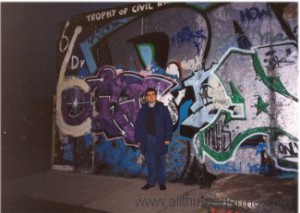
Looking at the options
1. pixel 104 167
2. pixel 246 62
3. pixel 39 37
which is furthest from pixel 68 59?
pixel 246 62

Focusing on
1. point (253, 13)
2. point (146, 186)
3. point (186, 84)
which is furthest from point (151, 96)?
point (253, 13)

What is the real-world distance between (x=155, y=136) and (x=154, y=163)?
0.57 meters

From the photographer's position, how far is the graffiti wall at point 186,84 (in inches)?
216

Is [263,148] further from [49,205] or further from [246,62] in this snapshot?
[49,205]

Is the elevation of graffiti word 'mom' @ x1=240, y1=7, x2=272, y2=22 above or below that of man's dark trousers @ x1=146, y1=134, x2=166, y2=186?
above

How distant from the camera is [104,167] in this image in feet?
23.5

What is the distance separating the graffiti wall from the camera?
18.0 ft

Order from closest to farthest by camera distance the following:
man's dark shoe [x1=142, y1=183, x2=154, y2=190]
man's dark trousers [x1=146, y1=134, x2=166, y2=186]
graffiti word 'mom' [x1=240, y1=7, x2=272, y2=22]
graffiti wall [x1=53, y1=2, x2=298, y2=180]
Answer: graffiti wall [x1=53, y1=2, x2=298, y2=180] → graffiti word 'mom' [x1=240, y1=7, x2=272, y2=22] → man's dark shoe [x1=142, y1=183, x2=154, y2=190] → man's dark trousers [x1=146, y1=134, x2=166, y2=186]

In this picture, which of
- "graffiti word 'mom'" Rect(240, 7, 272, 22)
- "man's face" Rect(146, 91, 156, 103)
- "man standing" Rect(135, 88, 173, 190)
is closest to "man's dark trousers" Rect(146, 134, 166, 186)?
"man standing" Rect(135, 88, 173, 190)

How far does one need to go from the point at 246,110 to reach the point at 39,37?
574 cm

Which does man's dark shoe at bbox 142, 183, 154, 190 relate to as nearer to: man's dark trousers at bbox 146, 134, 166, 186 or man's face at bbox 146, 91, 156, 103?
man's dark trousers at bbox 146, 134, 166, 186

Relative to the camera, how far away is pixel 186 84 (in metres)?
6.25

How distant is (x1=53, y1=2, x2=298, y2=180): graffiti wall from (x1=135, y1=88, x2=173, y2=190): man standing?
33 cm

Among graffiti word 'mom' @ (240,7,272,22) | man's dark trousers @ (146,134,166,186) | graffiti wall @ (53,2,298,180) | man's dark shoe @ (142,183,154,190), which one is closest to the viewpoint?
graffiti wall @ (53,2,298,180)
